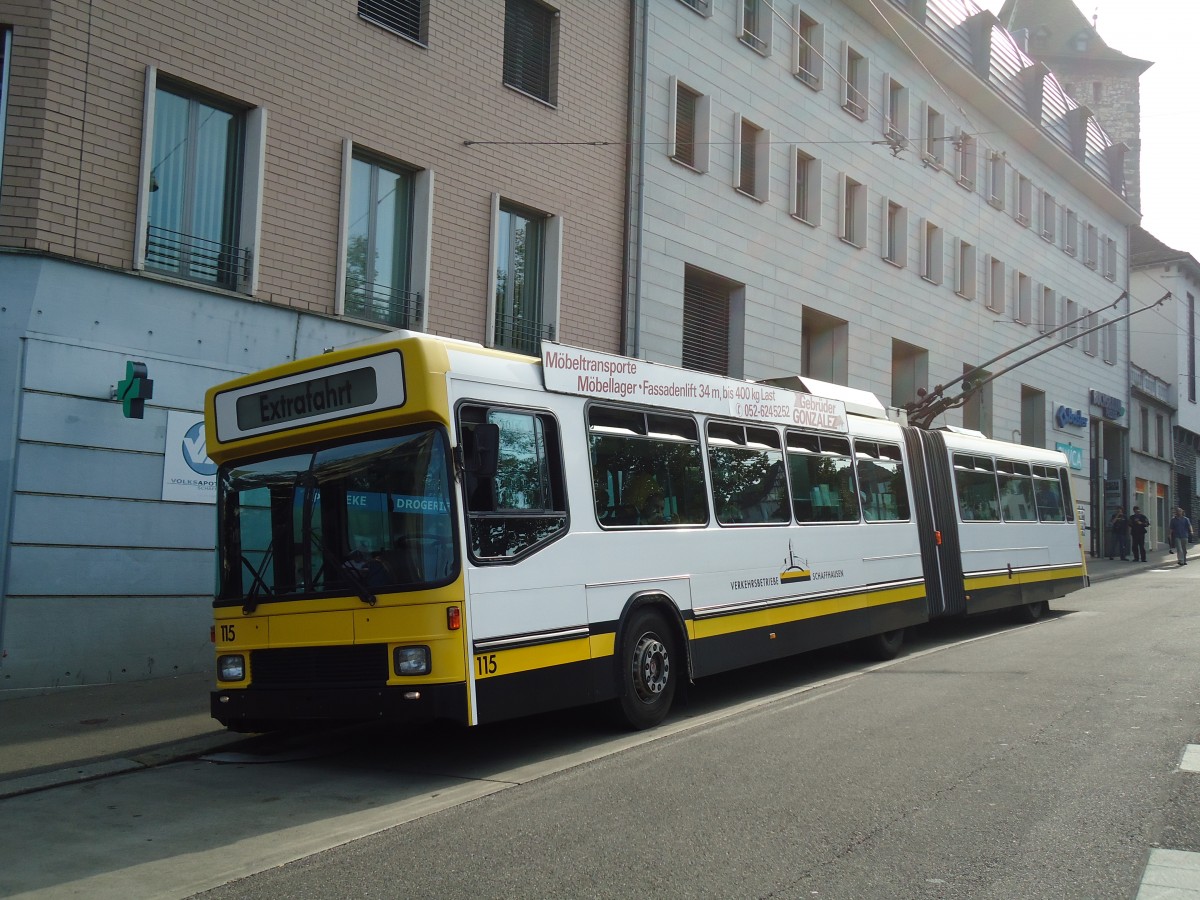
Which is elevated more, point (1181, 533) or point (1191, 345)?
point (1191, 345)

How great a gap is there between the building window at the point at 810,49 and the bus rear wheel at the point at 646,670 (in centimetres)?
1775

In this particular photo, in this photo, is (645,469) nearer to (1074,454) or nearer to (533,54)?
(533,54)

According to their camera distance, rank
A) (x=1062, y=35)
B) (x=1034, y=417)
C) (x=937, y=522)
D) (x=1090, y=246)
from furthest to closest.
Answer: (x=1062, y=35) < (x=1090, y=246) < (x=1034, y=417) < (x=937, y=522)

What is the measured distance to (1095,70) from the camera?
60.1 meters

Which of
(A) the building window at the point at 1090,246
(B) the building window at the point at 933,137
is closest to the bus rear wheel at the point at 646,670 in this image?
(B) the building window at the point at 933,137

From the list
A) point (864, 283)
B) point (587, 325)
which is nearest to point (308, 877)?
point (587, 325)

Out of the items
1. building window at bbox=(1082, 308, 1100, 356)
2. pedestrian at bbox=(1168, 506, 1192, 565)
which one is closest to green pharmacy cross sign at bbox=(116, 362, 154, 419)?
pedestrian at bbox=(1168, 506, 1192, 565)

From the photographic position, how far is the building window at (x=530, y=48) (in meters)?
17.1

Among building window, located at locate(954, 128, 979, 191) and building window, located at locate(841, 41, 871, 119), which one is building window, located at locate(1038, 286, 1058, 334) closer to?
building window, located at locate(954, 128, 979, 191)

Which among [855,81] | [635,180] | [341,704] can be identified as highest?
[855,81]

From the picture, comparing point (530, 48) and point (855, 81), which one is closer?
point (530, 48)

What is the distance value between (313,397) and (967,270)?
27466 mm

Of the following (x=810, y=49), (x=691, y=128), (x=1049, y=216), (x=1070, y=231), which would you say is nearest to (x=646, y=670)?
(x=691, y=128)

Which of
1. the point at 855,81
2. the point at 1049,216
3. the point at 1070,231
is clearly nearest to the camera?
the point at 855,81
